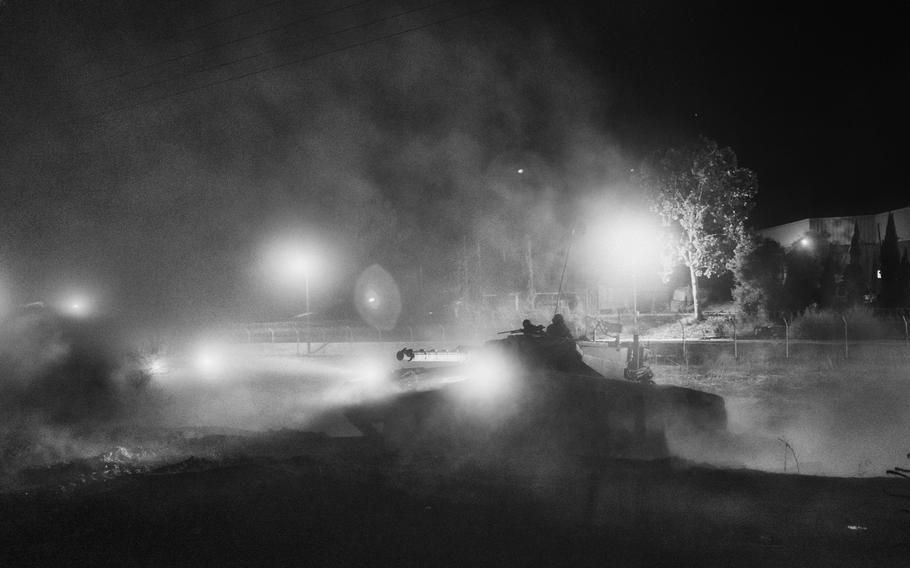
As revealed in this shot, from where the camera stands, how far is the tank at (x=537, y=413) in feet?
25.8

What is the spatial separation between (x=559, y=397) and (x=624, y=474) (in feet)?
3.64

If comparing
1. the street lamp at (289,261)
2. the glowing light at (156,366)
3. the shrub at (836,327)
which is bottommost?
the shrub at (836,327)

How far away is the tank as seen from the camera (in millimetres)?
7871

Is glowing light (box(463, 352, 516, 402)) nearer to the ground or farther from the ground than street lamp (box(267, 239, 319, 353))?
nearer to the ground

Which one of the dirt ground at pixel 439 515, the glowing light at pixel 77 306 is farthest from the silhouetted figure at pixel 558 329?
the glowing light at pixel 77 306

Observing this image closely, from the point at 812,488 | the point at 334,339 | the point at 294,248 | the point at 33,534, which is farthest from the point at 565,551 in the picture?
the point at 294,248

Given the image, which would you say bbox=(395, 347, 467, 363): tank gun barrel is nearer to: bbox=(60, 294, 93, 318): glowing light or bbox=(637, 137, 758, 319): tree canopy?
bbox=(60, 294, 93, 318): glowing light

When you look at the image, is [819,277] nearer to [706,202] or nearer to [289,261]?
[706,202]

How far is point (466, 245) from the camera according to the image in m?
33.5

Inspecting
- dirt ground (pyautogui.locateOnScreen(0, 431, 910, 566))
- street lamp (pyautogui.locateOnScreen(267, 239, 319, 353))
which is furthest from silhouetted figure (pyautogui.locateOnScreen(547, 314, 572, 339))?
street lamp (pyautogui.locateOnScreen(267, 239, 319, 353))

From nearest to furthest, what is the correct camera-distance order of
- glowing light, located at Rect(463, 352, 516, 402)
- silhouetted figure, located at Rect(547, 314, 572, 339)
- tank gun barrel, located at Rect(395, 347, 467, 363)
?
glowing light, located at Rect(463, 352, 516, 402) → silhouetted figure, located at Rect(547, 314, 572, 339) → tank gun barrel, located at Rect(395, 347, 467, 363)

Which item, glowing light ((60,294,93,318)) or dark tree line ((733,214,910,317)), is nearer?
glowing light ((60,294,93,318))

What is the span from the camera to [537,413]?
799 centimetres

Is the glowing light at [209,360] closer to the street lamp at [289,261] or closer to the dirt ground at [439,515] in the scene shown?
the street lamp at [289,261]
